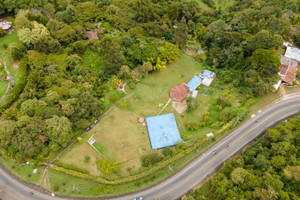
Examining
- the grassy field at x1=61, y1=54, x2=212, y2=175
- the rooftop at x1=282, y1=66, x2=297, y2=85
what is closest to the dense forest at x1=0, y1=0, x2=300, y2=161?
the grassy field at x1=61, y1=54, x2=212, y2=175

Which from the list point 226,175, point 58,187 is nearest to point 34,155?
point 58,187

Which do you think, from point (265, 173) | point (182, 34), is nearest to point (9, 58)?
point (182, 34)

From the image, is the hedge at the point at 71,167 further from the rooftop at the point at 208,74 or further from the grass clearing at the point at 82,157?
the rooftop at the point at 208,74

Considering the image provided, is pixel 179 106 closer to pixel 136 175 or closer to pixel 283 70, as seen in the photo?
pixel 136 175

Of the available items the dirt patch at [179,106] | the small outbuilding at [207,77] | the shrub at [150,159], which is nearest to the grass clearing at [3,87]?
the shrub at [150,159]

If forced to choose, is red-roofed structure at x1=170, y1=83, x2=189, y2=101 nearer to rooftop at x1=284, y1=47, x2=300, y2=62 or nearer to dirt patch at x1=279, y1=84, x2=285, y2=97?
dirt patch at x1=279, y1=84, x2=285, y2=97

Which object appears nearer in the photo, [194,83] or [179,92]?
[179,92]
